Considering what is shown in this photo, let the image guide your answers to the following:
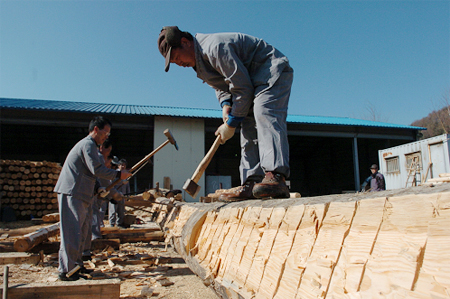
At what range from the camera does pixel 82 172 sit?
3.04 meters


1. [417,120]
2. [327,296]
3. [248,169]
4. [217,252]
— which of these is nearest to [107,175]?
[248,169]

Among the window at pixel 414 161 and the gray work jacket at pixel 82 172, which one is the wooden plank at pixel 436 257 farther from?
the window at pixel 414 161

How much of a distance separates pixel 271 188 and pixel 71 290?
4.59 feet

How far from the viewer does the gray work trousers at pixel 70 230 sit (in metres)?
2.70

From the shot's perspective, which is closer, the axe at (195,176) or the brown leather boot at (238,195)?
the brown leather boot at (238,195)

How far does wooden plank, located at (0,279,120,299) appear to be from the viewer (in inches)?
70.9

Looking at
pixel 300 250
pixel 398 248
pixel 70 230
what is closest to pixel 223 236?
pixel 300 250

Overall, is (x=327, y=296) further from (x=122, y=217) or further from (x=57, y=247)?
(x=122, y=217)

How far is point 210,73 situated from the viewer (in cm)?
260

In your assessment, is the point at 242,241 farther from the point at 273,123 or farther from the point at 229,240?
the point at 273,123

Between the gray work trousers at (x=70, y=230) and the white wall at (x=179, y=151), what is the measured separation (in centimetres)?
912

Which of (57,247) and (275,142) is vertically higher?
(275,142)

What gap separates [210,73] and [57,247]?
281 cm

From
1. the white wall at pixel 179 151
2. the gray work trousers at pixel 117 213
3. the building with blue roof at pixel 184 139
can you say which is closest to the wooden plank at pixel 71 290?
the gray work trousers at pixel 117 213
